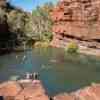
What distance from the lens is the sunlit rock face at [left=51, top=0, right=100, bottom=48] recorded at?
175ft

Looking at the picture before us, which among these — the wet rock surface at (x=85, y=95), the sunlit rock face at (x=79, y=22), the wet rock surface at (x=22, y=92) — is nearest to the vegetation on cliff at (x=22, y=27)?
the sunlit rock face at (x=79, y=22)

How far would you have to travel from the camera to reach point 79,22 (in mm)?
55750

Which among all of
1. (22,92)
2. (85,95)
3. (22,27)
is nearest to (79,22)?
(22,27)

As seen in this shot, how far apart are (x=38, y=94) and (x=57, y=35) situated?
5132 centimetres

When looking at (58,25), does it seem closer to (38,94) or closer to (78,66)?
(78,66)

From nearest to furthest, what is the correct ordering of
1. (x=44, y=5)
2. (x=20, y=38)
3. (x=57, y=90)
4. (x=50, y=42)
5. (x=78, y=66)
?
1. (x=57, y=90)
2. (x=78, y=66)
3. (x=50, y=42)
4. (x=20, y=38)
5. (x=44, y=5)

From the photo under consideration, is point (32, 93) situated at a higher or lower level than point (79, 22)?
lower

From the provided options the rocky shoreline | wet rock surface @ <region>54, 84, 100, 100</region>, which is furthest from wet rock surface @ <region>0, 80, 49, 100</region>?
wet rock surface @ <region>54, 84, 100, 100</region>

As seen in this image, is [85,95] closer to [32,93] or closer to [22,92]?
[32,93]

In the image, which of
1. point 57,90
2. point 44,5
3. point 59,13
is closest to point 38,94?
point 57,90

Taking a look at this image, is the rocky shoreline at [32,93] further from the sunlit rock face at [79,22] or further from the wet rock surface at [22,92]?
the sunlit rock face at [79,22]

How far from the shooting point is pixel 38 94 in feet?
33.1

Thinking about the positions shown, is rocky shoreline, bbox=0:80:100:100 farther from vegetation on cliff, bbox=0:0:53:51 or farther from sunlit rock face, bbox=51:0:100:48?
vegetation on cliff, bbox=0:0:53:51

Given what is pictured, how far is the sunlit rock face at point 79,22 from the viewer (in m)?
53.4
